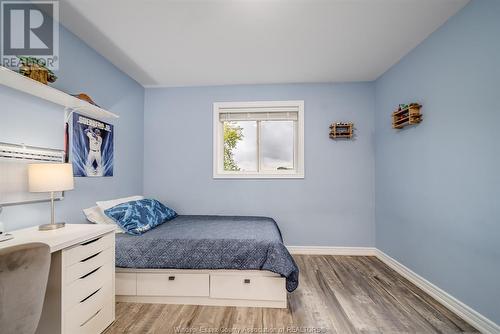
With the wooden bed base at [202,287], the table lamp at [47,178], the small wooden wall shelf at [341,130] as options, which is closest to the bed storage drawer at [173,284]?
the wooden bed base at [202,287]

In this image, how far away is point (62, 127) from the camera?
6.54 feet

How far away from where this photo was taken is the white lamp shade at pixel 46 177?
1.52 metres

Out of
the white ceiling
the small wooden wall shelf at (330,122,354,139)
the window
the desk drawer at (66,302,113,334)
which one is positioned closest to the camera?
the desk drawer at (66,302,113,334)

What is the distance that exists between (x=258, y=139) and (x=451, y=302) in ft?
9.39

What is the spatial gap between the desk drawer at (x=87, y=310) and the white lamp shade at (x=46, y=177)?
82 cm

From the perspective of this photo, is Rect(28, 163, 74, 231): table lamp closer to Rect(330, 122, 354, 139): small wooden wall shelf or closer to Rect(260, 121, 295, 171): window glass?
Rect(260, 121, 295, 171): window glass

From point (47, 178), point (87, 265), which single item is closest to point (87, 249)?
point (87, 265)

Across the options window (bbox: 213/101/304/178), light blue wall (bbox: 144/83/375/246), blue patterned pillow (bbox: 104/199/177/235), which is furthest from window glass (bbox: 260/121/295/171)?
blue patterned pillow (bbox: 104/199/177/235)

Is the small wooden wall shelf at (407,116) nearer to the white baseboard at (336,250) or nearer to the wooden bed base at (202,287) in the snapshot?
the white baseboard at (336,250)

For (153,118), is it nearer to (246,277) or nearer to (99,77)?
(99,77)

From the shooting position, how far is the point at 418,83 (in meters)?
2.39

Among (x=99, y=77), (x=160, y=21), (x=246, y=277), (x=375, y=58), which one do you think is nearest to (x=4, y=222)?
(x=99, y=77)

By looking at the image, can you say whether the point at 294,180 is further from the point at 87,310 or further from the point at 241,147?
the point at 87,310

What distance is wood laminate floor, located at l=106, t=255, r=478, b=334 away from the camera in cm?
172
